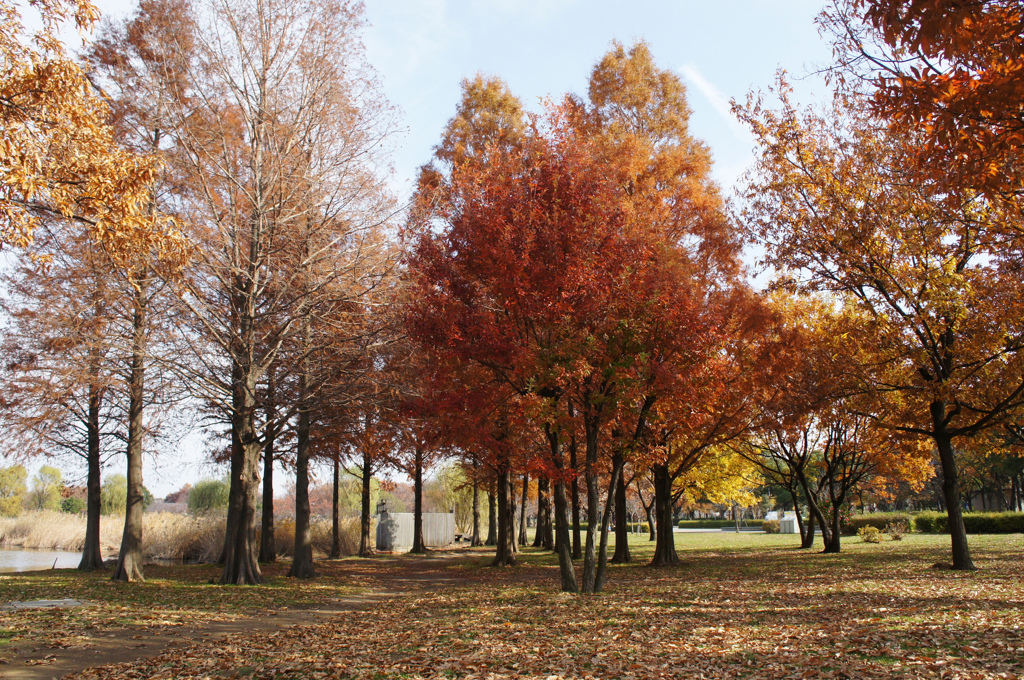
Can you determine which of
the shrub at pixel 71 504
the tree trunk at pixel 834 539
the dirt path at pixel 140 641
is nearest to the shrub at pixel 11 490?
the shrub at pixel 71 504

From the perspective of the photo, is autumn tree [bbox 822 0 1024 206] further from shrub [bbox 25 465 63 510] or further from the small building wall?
shrub [bbox 25 465 63 510]

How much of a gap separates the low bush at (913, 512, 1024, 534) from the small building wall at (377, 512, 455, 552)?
2686 cm

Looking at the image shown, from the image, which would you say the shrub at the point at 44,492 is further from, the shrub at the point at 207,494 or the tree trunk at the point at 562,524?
the tree trunk at the point at 562,524

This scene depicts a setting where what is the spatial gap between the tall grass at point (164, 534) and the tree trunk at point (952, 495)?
23.1m

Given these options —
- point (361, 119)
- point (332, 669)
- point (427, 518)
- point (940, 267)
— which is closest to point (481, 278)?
point (361, 119)

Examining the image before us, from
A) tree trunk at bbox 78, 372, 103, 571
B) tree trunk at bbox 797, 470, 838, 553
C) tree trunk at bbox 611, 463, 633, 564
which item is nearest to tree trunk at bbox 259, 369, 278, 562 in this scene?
tree trunk at bbox 78, 372, 103, 571

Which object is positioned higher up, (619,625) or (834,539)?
(619,625)

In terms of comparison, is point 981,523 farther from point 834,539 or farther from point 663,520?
point 663,520

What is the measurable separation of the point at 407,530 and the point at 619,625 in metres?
28.4

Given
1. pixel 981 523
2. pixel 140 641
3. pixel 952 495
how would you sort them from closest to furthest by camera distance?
1. pixel 140 641
2. pixel 952 495
3. pixel 981 523

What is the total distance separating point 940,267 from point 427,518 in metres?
29.2

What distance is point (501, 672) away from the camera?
20.5ft

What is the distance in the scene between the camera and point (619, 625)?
882 centimetres

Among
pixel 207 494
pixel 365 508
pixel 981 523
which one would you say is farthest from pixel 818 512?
pixel 207 494
